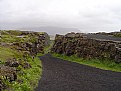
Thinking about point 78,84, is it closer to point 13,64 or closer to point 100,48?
point 13,64

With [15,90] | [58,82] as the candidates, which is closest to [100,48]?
[58,82]

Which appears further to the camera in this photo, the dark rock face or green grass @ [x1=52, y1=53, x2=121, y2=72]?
the dark rock face

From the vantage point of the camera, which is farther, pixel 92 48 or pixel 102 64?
pixel 92 48

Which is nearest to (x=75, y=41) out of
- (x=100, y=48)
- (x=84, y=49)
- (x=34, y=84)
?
(x=84, y=49)

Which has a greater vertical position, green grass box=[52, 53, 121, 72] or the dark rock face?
the dark rock face

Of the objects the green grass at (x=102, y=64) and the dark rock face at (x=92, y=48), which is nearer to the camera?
the green grass at (x=102, y=64)

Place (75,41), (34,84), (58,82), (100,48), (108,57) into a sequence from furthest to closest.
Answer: (75,41) < (100,48) < (108,57) < (58,82) < (34,84)

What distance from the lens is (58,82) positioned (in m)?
43.2

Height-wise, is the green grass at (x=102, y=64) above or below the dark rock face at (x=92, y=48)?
below

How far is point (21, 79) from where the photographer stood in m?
39.6

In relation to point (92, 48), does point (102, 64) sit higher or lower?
lower

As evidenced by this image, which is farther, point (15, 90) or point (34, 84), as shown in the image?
point (34, 84)

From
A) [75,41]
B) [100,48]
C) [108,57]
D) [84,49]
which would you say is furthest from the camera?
[75,41]

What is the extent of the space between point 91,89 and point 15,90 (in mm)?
11191
